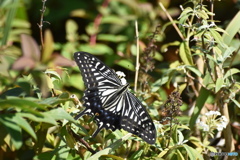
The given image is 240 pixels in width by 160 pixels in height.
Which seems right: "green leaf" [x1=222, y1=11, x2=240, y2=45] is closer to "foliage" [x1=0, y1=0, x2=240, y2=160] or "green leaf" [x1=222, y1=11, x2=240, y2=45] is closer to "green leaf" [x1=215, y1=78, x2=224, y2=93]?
"foliage" [x1=0, y1=0, x2=240, y2=160]

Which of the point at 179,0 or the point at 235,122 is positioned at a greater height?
the point at 179,0

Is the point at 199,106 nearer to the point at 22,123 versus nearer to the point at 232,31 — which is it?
the point at 232,31

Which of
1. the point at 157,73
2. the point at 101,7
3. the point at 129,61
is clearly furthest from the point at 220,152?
the point at 101,7

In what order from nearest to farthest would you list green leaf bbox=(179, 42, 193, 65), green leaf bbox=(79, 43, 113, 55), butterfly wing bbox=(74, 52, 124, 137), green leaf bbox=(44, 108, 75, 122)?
green leaf bbox=(44, 108, 75, 122), butterfly wing bbox=(74, 52, 124, 137), green leaf bbox=(179, 42, 193, 65), green leaf bbox=(79, 43, 113, 55)

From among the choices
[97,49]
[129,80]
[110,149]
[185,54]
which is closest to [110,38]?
[97,49]

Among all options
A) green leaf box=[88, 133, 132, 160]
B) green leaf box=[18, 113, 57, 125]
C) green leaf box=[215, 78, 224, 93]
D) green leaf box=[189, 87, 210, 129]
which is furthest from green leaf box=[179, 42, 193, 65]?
green leaf box=[18, 113, 57, 125]

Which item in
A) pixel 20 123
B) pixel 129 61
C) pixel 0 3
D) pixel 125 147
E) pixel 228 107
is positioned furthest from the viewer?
pixel 129 61

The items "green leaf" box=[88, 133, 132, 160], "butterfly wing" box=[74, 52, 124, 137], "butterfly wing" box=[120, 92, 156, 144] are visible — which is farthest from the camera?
"butterfly wing" box=[74, 52, 124, 137]

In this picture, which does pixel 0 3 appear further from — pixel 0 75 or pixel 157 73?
pixel 157 73
